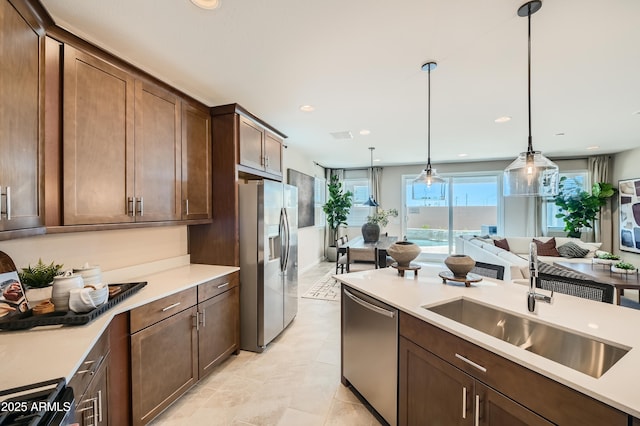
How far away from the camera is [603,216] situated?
584cm

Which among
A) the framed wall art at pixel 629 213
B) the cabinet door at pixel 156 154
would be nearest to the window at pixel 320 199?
the cabinet door at pixel 156 154

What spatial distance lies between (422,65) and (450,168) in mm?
5380

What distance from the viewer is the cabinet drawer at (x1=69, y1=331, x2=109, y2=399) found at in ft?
3.70

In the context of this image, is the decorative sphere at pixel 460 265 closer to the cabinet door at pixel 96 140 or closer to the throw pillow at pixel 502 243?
the cabinet door at pixel 96 140

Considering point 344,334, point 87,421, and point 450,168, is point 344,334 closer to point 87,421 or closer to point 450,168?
point 87,421

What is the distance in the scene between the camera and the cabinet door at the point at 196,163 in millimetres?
2463

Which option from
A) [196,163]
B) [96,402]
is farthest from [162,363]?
[196,163]

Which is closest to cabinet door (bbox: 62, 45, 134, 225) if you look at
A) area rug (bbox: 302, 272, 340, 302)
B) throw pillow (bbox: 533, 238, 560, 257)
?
area rug (bbox: 302, 272, 340, 302)

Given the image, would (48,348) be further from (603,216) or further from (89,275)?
(603,216)

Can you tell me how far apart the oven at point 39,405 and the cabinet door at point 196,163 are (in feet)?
5.34

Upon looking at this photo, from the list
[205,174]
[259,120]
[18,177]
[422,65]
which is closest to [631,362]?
[422,65]

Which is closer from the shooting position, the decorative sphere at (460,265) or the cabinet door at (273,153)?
the decorative sphere at (460,265)

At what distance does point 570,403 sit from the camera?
900mm

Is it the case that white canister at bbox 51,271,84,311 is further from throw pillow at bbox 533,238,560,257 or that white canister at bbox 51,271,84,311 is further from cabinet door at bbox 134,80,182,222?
throw pillow at bbox 533,238,560,257
